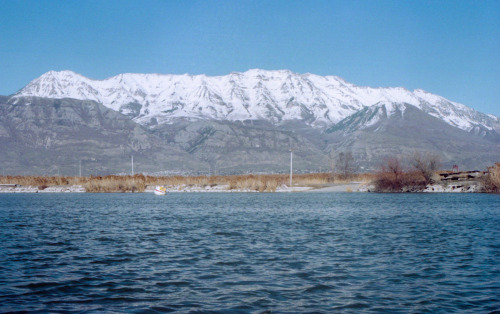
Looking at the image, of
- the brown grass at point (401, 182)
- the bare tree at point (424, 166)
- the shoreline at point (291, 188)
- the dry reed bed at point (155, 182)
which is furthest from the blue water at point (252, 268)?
the dry reed bed at point (155, 182)

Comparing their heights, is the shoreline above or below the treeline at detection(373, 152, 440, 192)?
below

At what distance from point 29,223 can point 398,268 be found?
2169cm

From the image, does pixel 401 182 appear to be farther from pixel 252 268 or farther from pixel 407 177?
pixel 252 268

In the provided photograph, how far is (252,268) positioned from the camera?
15.3 m

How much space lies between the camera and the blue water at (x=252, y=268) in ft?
38.3

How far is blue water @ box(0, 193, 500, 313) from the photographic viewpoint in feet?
38.3

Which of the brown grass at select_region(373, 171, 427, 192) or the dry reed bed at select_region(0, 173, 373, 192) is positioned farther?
the dry reed bed at select_region(0, 173, 373, 192)

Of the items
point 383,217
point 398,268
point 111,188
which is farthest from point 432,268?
point 111,188

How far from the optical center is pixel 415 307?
37.0ft

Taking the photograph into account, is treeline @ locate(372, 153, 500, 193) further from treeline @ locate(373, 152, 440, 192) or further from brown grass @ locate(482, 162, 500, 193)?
brown grass @ locate(482, 162, 500, 193)

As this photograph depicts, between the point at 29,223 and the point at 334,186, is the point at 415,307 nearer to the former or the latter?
the point at 29,223

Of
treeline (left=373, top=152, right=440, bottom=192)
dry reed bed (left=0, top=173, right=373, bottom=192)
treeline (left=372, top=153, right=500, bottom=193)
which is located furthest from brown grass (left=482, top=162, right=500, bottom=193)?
dry reed bed (left=0, top=173, right=373, bottom=192)

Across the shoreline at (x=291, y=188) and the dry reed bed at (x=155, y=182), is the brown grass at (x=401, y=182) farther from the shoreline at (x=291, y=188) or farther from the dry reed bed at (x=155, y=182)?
the dry reed bed at (x=155, y=182)

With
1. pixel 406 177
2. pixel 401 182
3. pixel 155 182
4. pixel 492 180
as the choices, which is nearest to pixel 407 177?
pixel 406 177
